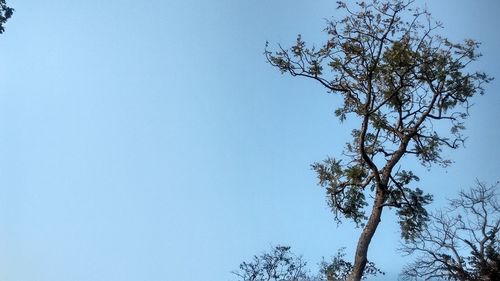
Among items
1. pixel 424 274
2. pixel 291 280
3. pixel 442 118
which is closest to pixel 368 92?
pixel 442 118

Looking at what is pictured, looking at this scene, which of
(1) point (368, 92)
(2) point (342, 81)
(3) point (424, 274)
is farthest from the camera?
(3) point (424, 274)

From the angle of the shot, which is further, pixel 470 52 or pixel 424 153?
pixel 424 153

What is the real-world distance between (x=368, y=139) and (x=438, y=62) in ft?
7.66

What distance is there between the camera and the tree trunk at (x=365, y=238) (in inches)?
311

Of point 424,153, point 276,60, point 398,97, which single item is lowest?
point 424,153

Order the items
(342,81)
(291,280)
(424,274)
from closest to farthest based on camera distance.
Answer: (342,81) < (424,274) < (291,280)

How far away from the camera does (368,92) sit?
9102mm

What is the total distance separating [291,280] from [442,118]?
15.4m

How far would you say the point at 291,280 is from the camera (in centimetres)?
2267

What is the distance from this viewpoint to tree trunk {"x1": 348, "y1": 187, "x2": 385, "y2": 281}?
311 inches

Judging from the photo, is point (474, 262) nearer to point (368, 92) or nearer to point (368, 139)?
point (368, 139)

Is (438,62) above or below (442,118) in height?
above

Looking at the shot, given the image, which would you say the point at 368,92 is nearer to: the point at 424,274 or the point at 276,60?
the point at 276,60

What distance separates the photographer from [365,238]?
8188 mm
